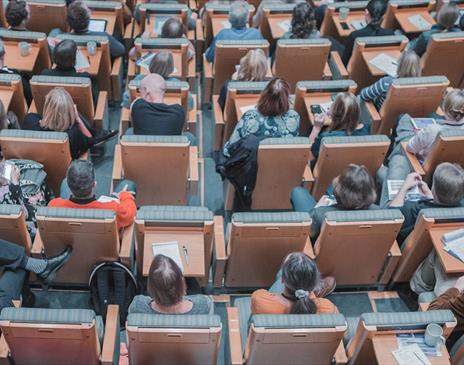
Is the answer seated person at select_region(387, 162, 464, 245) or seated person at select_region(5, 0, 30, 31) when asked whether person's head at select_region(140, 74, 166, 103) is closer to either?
seated person at select_region(5, 0, 30, 31)

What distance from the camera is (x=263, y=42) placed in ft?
16.6

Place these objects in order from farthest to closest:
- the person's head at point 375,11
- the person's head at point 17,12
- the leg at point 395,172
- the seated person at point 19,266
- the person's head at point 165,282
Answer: the person's head at point 375,11 < the person's head at point 17,12 < the leg at point 395,172 < the seated person at point 19,266 < the person's head at point 165,282

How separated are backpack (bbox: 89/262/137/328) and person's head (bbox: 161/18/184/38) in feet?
8.18

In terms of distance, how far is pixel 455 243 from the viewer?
3490mm

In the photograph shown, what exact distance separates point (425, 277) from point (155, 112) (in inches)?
83.1

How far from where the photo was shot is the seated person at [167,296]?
9.44ft

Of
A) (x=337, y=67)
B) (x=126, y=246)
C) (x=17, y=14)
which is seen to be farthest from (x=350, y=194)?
(x=17, y=14)

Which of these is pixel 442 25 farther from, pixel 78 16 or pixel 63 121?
pixel 63 121

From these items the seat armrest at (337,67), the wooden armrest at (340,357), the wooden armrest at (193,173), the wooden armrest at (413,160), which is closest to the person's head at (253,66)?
the wooden armrest at (193,173)

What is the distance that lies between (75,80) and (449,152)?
2.67m

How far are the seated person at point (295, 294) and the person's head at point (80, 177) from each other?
3.82 feet

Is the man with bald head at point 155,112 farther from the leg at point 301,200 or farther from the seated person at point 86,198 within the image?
the leg at point 301,200

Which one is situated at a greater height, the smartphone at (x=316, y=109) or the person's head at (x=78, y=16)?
the person's head at (x=78, y=16)

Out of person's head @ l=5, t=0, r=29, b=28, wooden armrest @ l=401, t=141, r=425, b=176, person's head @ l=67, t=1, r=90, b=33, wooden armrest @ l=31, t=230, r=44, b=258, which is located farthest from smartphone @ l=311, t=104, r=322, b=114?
person's head @ l=5, t=0, r=29, b=28
